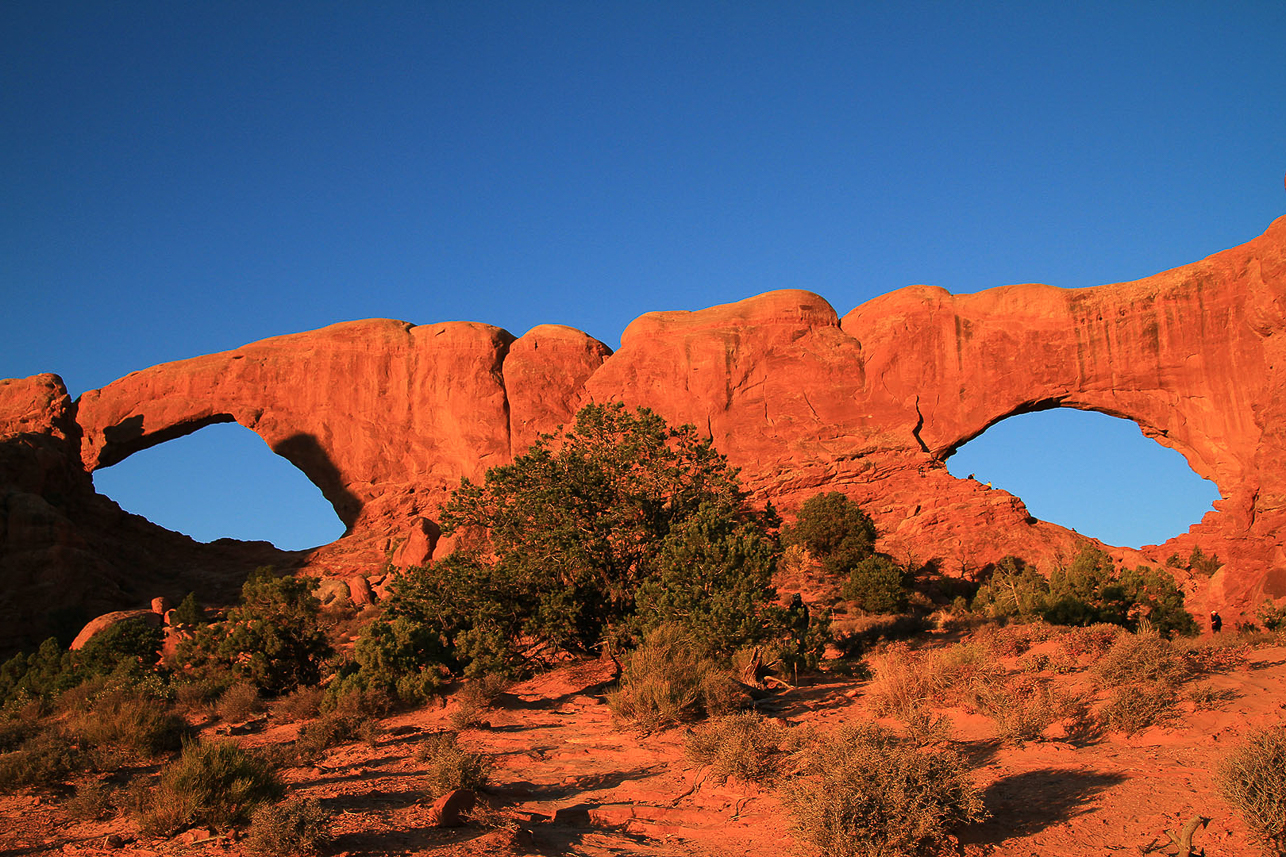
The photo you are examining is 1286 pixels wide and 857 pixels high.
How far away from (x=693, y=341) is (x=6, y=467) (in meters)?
26.8

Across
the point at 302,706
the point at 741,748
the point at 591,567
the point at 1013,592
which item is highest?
the point at 591,567

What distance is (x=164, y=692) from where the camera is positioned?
1402 centimetres

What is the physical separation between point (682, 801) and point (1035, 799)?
3048mm

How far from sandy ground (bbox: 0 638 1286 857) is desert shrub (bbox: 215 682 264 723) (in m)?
3.72

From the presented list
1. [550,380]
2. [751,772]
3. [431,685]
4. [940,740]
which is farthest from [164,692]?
[550,380]

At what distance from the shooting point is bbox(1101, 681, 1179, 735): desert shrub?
8.36 meters

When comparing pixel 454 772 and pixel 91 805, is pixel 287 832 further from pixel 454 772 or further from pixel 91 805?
pixel 91 805

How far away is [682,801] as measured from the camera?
7750 millimetres

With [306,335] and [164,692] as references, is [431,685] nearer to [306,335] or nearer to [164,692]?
[164,692]

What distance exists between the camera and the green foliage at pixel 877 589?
22.0 metres

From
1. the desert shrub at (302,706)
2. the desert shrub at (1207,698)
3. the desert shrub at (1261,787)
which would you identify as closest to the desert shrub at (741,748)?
the desert shrub at (1261,787)

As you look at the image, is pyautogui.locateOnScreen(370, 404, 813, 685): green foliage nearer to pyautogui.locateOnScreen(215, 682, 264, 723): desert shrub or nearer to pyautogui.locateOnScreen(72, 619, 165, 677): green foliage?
pyautogui.locateOnScreen(215, 682, 264, 723): desert shrub

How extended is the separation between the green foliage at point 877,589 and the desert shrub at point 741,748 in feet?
45.2

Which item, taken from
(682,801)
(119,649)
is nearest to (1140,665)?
(682,801)
